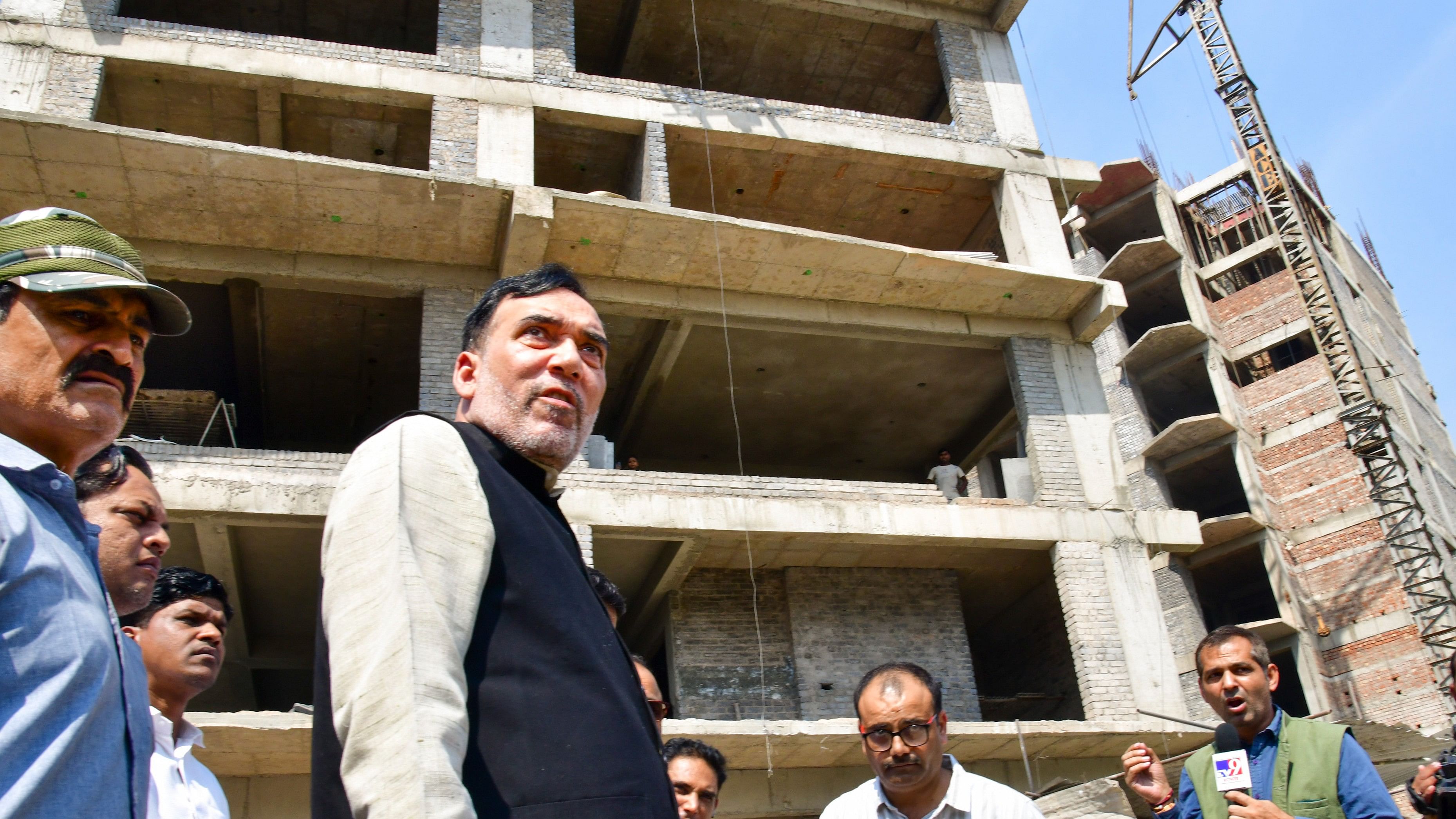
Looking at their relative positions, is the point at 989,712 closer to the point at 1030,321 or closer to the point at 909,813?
the point at 1030,321

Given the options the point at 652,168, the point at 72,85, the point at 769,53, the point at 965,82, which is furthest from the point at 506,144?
the point at 965,82

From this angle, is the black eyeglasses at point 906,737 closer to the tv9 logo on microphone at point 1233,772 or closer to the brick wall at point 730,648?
the tv9 logo on microphone at point 1233,772

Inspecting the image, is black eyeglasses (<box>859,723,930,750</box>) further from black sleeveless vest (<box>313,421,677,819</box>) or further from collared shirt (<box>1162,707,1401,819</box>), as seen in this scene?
black sleeveless vest (<box>313,421,677,819</box>)

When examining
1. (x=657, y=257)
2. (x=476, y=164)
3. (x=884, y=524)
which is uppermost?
(x=476, y=164)

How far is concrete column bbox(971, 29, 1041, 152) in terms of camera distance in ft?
49.4

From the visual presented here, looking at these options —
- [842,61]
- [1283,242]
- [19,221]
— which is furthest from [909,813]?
[1283,242]

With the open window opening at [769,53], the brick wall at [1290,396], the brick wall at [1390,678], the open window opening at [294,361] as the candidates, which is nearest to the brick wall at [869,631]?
the open window opening at [294,361]

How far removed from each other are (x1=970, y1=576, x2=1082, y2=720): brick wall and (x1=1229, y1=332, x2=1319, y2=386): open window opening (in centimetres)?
1818

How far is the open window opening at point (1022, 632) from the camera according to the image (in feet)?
45.9

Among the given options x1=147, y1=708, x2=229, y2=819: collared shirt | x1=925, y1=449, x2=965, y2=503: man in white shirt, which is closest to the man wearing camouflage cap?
x1=147, y1=708, x2=229, y2=819: collared shirt

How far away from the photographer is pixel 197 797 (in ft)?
10.4

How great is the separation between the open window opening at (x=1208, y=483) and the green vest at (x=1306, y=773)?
2543cm

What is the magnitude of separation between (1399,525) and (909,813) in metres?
27.1

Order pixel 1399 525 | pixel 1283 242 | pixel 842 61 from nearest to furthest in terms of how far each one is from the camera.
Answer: pixel 842 61 < pixel 1399 525 < pixel 1283 242
